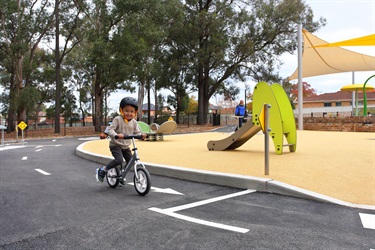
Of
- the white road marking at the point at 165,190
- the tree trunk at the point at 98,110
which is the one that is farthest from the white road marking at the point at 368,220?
the tree trunk at the point at 98,110

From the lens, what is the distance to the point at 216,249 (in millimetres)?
3047

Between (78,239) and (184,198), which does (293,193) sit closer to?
(184,198)

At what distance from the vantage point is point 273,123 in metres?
9.03

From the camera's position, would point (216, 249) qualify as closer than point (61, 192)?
Yes

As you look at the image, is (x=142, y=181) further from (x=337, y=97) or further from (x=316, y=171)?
(x=337, y=97)

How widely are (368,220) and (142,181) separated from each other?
3.18m

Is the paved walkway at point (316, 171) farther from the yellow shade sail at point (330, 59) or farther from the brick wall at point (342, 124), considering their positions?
the yellow shade sail at point (330, 59)

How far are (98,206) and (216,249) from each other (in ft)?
7.39

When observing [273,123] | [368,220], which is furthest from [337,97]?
[368,220]

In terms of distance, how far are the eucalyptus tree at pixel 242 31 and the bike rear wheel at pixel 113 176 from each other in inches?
1035

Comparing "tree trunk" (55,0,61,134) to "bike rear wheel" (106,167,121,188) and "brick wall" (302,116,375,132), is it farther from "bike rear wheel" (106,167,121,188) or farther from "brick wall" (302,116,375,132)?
"bike rear wheel" (106,167,121,188)

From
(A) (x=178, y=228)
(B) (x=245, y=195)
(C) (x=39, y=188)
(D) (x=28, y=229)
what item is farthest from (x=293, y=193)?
(C) (x=39, y=188)

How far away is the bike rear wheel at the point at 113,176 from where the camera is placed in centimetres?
595

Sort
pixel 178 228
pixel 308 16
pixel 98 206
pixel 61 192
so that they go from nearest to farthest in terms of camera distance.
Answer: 1. pixel 178 228
2. pixel 98 206
3. pixel 61 192
4. pixel 308 16
